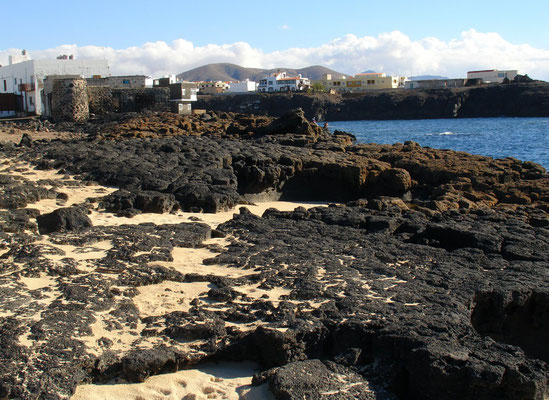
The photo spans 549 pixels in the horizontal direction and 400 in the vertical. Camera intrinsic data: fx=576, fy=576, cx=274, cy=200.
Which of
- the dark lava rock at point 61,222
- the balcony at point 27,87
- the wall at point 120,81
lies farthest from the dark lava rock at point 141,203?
the balcony at point 27,87

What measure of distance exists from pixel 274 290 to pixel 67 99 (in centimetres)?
2776

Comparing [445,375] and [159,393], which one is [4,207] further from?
[445,375]

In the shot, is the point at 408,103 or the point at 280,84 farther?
the point at 280,84

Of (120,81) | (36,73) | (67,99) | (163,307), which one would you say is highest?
(36,73)

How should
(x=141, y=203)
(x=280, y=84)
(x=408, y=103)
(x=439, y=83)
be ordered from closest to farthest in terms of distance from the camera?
1. (x=141, y=203)
2. (x=408, y=103)
3. (x=439, y=83)
4. (x=280, y=84)

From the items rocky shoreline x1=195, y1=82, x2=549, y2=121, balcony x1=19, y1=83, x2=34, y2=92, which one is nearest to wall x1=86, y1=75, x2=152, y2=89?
balcony x1=19, y1=83, x2=34, y2=92

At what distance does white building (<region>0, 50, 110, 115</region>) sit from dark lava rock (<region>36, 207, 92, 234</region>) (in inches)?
1283

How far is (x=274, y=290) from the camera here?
6.93 m

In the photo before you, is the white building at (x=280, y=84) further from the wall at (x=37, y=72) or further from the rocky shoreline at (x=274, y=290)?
the rocky shoreline at (x=274, y=290)

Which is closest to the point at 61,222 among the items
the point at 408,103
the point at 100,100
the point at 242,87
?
the point at 100,100

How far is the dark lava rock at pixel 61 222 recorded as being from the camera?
28.8ft

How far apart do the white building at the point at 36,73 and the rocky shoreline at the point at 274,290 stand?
29849mm

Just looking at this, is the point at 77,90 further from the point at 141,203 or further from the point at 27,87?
the point at 141,203

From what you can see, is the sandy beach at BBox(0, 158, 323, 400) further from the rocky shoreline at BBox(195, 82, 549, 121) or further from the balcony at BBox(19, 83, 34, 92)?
the rocky shoreline at BBox(195, 82, 549, 121)
